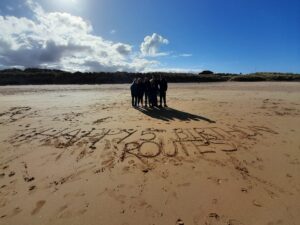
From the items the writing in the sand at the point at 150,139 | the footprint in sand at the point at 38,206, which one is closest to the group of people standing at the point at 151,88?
the writing in the sand at the point at 150,139

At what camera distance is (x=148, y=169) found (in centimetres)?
532

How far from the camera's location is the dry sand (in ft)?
12.8

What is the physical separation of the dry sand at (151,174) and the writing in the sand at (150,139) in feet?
0.09

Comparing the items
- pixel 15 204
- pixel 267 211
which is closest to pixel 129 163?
pixel 15 204

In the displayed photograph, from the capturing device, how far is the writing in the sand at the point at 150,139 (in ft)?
21.0

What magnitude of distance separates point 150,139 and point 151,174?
2.20 m

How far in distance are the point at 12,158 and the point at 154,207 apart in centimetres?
420

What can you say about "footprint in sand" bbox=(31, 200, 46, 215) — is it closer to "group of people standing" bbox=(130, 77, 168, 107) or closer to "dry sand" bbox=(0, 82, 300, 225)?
"dry sand" bbox=(0, 82, 300, 225)

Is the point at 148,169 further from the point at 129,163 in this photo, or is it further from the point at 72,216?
the point at 72,216

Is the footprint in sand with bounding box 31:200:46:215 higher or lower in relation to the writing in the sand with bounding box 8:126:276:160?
lower

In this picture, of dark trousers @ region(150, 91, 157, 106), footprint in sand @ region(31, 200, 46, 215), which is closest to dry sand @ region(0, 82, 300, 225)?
footprint in sand @ region(31, 200, 46, 215)

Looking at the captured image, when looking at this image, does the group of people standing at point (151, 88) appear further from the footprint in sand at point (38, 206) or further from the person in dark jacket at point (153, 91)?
the footprint in sand at point (38, 206)

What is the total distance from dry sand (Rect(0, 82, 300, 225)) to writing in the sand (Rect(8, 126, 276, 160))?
0.09 ft

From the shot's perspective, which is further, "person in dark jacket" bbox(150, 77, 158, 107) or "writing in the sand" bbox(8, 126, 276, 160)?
"person in dark jacket" bbox(150, 77, 158, 107)
